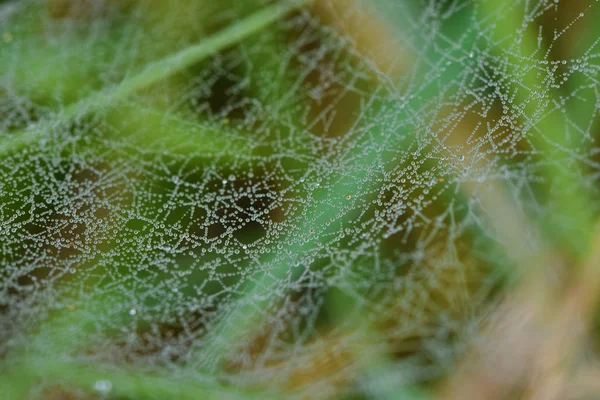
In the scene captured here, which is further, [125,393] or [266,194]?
[125,393]

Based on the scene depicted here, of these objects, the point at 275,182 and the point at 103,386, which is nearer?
the point at 275,182

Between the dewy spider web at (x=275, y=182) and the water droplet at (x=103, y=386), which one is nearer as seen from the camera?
the dewy spider web at (x=275, y=182)

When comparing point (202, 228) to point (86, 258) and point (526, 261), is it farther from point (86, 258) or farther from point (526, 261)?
point (526, 261)

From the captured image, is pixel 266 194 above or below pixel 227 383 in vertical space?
above

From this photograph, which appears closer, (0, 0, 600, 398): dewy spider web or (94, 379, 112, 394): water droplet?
(0, 0, 600, 398): dewy spider web

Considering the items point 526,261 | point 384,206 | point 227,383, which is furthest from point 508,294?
point 227,383

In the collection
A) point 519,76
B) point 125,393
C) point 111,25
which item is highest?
point 111,25

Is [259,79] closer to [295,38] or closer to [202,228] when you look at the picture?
[295,38]

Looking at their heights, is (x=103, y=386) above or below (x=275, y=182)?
below
